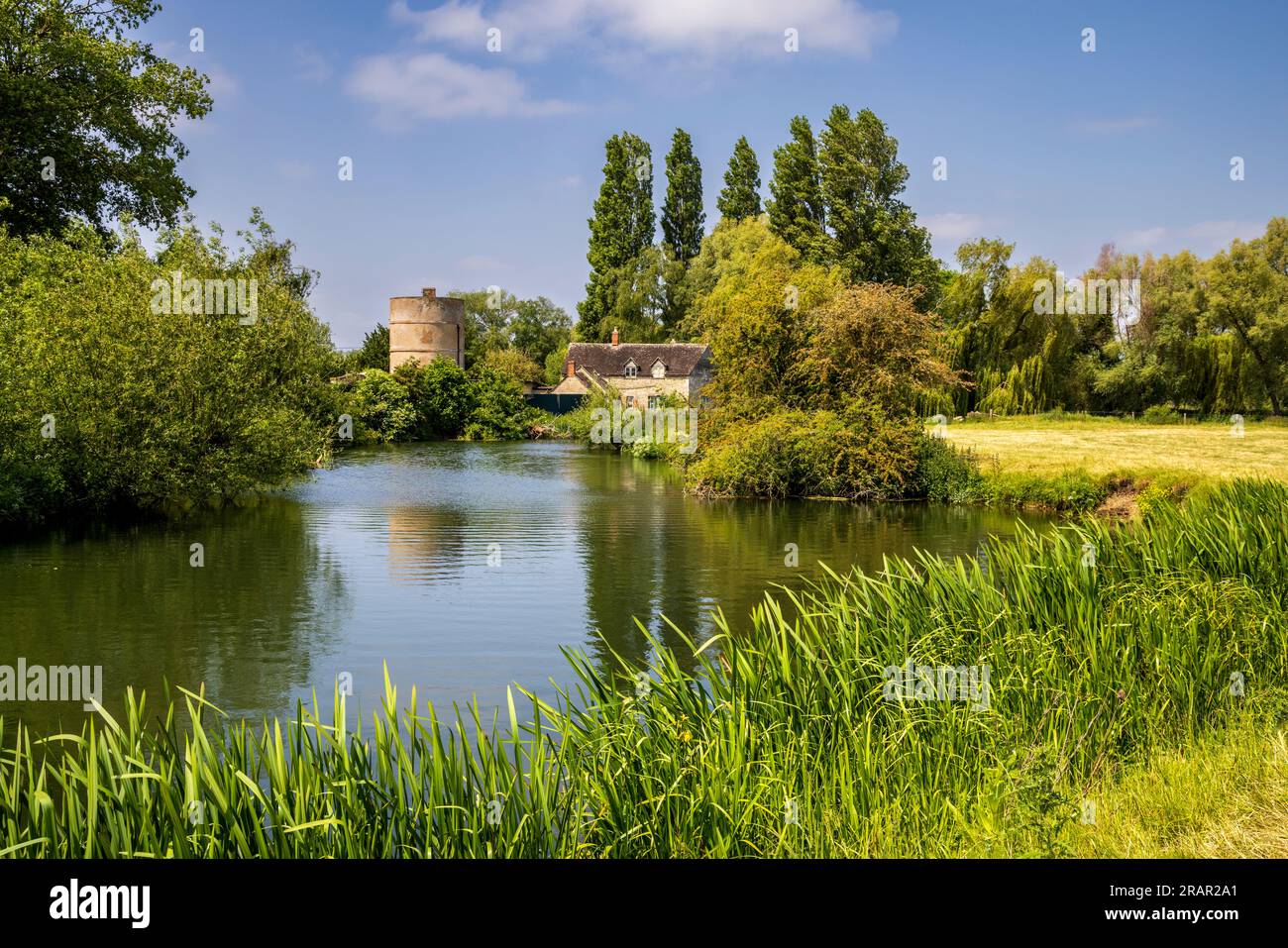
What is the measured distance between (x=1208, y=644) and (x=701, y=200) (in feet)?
264

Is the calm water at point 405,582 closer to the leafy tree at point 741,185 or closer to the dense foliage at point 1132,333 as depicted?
the dense foliage at point 1132,333

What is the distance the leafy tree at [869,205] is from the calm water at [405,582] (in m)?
34.9

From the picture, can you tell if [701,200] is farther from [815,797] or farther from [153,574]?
[815,797]

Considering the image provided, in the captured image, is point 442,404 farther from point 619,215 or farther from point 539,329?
point 539,329

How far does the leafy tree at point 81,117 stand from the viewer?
2962 centimetres

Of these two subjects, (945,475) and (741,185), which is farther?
(741,185)

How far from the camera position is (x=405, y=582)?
17.4m

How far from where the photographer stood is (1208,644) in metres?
7.70

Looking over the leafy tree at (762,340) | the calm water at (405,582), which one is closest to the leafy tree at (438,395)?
the calm water at (405,582)

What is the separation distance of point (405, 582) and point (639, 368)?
61027 mm

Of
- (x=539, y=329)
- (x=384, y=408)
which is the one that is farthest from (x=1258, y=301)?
(x=539, y=329)

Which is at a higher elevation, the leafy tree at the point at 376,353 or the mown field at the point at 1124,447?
the leafy tree at the point at 376,353

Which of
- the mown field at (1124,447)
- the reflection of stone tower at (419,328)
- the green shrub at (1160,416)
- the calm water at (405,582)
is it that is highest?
the reflection of stone tower at (419,328)

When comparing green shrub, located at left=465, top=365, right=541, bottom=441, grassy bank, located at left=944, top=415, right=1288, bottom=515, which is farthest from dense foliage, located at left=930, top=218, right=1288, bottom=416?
green shrub, located at left=465, top=365, right=541, bottom=441
